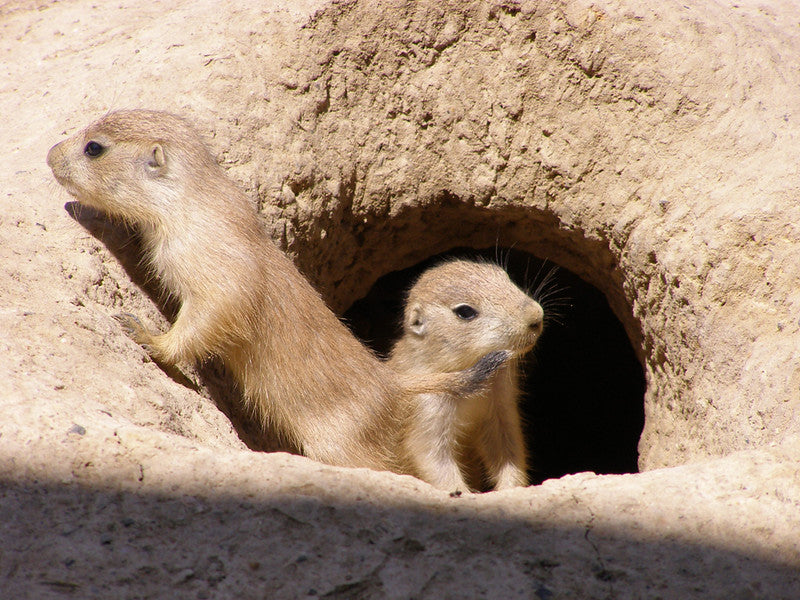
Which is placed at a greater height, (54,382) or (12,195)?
(12,195)

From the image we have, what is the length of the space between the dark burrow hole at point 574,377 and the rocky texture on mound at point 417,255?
1230 millimetres

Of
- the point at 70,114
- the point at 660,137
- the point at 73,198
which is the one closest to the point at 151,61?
the point at 70,114

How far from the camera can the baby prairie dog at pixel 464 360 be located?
534 centimetres

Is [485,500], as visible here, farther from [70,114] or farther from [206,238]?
[70,114]

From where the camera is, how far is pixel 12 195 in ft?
14.5

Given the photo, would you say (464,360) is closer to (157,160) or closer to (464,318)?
(464,318)

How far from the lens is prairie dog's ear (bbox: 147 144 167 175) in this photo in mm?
4418

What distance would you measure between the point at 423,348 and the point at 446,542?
3273mm

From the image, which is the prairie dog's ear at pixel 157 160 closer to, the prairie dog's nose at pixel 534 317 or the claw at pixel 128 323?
the claw at pixel 128 323

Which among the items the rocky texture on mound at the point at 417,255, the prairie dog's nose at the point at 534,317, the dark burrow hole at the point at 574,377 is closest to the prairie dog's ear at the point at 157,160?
the rocky texture on mound at the point at 417,255

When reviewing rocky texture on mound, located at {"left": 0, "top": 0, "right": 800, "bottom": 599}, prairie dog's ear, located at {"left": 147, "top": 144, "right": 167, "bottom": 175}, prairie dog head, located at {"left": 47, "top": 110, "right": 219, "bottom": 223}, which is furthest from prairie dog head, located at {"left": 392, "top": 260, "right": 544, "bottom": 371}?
prairie dog's ear, located at {"left": 147, "top": 144, "right": 167, "bottom": 175}

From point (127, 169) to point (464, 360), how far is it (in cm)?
277

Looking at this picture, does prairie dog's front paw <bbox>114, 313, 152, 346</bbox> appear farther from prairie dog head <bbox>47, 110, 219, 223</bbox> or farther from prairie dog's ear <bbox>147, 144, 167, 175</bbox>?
prairie dog's ear <bbox>147, 144, 167, 175</bbox>

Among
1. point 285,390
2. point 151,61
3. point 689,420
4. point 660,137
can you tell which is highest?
point 151,61
